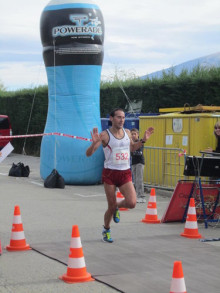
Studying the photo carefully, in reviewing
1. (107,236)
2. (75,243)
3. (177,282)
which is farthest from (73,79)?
(177,282)

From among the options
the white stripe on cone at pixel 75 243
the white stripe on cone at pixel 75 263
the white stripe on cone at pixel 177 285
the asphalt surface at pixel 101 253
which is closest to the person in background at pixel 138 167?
the asphalt surface at pixel 101 253

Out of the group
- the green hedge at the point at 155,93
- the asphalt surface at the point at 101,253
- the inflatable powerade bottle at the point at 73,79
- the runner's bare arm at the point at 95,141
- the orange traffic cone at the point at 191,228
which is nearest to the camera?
the asphalt surface at the point at 101,253

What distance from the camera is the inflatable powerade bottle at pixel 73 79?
16.2 meters

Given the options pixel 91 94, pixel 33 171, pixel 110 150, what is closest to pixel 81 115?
pixel 91 94

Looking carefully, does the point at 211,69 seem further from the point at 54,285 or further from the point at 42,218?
the point at 54,285

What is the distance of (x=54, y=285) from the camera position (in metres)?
6.32

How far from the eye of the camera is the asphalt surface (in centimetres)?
639

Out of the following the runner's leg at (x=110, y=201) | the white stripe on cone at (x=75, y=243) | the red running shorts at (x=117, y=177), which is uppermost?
the red running shorts at (x=117, y=177)

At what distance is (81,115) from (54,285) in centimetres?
1034

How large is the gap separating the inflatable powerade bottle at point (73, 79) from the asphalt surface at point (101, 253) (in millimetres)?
3441

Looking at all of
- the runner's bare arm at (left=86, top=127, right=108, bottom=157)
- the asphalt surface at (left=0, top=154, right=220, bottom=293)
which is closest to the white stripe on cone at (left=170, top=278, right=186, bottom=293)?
the asphalt surface at (left=0, top=154, right=220, bottom=293)

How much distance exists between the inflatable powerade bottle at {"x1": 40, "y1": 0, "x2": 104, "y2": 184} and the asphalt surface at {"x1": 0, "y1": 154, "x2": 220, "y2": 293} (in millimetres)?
3441

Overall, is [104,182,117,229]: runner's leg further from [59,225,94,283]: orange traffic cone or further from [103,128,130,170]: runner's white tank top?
[59,225,94,283]: orange traffic cone

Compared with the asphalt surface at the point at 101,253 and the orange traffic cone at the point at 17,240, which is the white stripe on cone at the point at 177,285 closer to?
the asphalt surface at the point at 101,253
